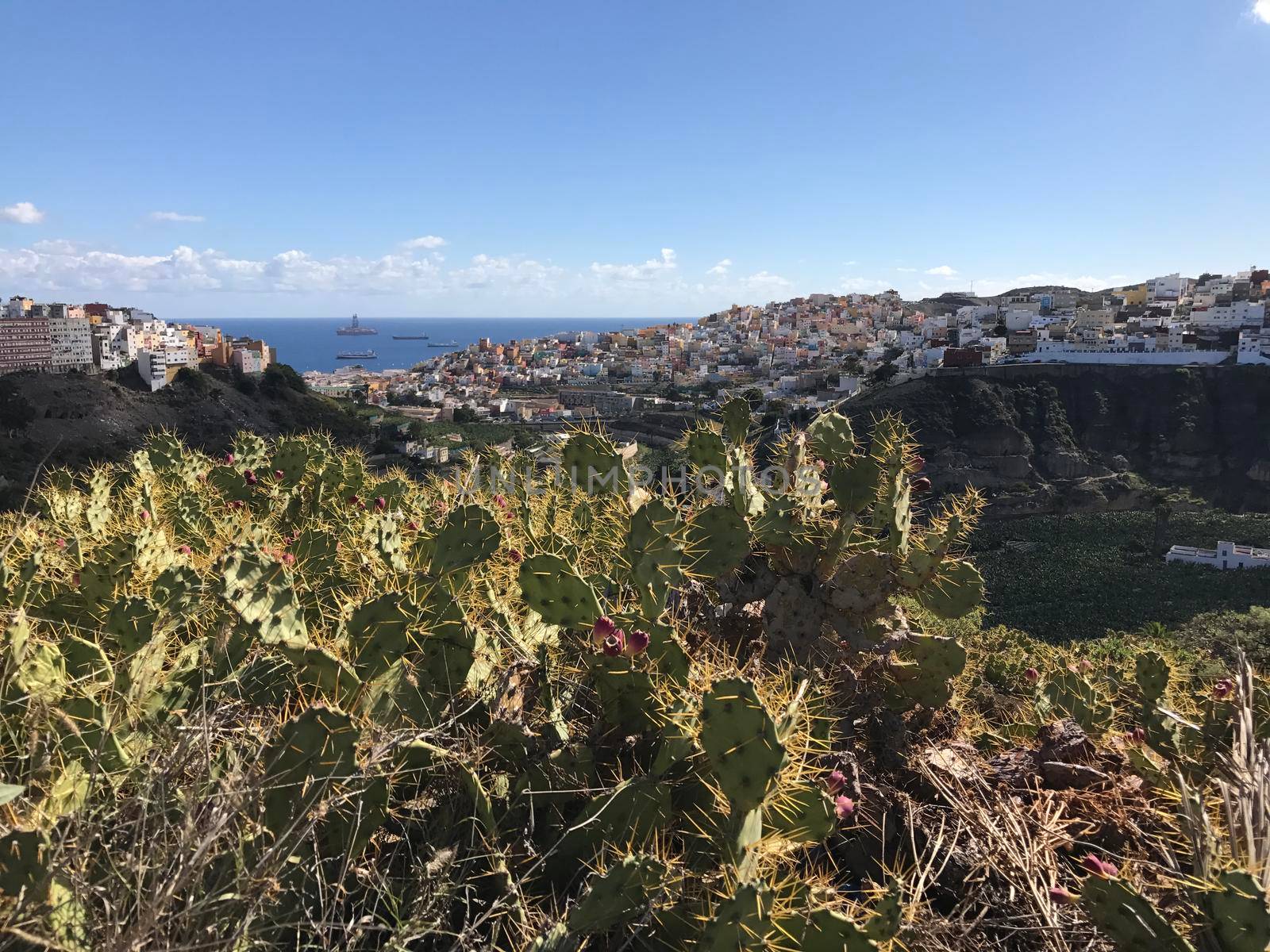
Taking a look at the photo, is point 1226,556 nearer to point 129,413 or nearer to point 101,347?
point 129,413

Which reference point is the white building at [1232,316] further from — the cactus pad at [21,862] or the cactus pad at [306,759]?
the cactus pad at [21,862]

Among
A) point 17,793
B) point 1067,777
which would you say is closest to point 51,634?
point 17,793

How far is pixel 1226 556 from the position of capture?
72.6ft

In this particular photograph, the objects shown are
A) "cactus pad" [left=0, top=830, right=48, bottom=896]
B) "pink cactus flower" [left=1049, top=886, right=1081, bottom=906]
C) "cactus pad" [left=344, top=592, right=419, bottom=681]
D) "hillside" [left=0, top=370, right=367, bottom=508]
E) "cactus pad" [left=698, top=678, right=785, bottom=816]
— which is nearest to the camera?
"cactus pad" [left=0, top=830, right=48, bottom=896]

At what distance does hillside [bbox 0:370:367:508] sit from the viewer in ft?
65.3

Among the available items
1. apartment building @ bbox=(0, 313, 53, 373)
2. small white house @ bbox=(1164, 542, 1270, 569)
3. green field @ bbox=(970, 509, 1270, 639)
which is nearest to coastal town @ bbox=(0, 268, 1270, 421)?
apartment building @ bbox=(0, 313, 53, 373)

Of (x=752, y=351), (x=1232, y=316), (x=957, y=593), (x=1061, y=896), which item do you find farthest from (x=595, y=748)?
(x=752, y=351)

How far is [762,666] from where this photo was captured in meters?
1.81

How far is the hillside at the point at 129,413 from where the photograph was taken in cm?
1989

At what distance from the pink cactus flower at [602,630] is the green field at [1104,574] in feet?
60.4

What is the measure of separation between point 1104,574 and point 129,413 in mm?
31222

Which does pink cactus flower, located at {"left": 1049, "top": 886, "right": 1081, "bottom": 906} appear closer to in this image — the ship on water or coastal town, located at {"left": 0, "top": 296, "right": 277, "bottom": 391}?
coastal town, located at {"left": 0, "top": 296, "right": 277, "bottom": 391}

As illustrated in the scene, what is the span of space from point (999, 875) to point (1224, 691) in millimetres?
756

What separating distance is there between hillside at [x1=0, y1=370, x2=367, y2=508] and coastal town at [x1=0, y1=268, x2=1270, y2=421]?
2.40 m
